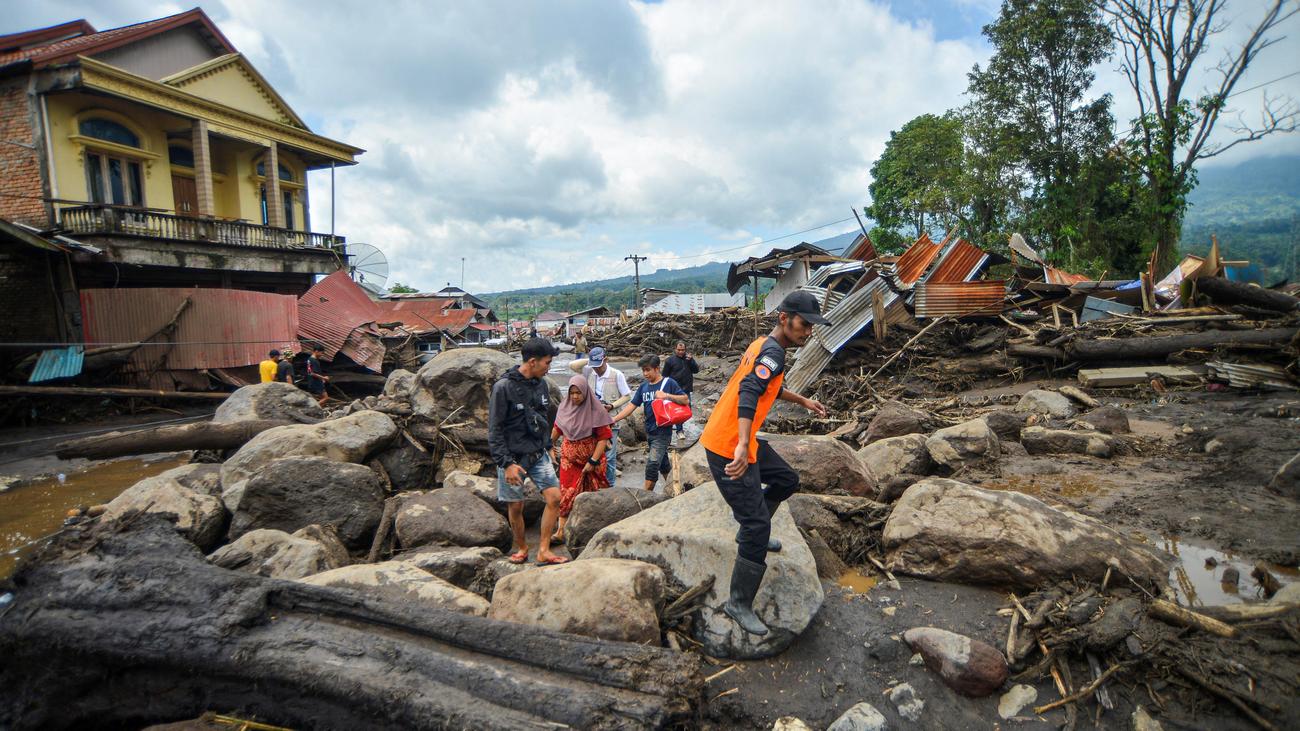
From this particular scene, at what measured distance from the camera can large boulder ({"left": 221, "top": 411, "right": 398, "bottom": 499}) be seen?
5.79m

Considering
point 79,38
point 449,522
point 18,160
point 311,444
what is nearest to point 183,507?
point 311,444

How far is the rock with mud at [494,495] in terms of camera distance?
5.86 metres

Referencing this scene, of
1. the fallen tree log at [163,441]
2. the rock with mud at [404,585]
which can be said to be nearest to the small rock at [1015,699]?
the rock with mud at [404,585]

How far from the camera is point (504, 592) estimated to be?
11.3 ft

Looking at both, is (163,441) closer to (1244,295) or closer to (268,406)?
(268,406)

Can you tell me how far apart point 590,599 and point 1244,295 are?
44.5 feet

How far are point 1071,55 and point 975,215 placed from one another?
243 inches

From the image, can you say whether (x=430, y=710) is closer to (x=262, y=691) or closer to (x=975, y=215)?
(x=262, y=691)

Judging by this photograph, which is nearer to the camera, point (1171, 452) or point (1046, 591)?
point (1046, 591)

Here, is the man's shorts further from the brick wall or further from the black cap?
the brick wall

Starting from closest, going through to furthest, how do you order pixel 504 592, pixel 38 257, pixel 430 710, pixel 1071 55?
pixel 430 710 → pixel 504 592 → pixel 38 257 → pixel 1071 55

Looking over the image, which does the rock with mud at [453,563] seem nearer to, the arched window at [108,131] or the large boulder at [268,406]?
the large boulder at [268,406]

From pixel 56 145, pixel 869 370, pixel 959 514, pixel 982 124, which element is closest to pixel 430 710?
pixel 959 514

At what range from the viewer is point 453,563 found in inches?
170
